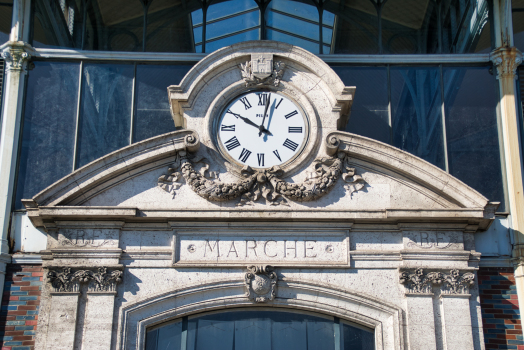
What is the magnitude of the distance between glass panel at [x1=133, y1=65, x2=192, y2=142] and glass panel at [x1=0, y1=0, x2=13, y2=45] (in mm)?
2261

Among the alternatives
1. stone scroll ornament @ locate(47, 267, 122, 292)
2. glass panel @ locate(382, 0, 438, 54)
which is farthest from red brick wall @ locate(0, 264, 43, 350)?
glass panel @ locate(382, 0, 438, 54)

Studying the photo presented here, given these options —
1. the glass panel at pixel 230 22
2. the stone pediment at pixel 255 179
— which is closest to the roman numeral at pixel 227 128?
the stone pediment at pixel 255 179

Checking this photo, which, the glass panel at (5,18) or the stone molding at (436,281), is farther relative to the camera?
the glass panel at (5,18)

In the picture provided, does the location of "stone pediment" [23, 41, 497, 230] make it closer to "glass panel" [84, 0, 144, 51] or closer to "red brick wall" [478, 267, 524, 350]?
"red brick wall" [478, 267, 524, 350]

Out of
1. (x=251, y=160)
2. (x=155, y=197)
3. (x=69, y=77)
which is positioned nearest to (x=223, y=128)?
(x=251, y=160)

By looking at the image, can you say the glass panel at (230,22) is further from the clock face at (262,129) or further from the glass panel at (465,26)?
the glass panel at (465,26)

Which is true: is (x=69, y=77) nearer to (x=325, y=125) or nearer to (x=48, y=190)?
(x=48, y=190)

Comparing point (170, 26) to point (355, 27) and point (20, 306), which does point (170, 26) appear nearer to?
point (355, 27)

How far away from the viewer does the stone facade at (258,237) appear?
10148mm

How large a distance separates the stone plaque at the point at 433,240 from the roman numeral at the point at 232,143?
2.74m

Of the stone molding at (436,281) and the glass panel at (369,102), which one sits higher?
the glass panel at (369,102)

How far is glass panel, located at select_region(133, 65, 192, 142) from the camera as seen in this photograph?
1202 centimetres

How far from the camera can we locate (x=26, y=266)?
10828mm

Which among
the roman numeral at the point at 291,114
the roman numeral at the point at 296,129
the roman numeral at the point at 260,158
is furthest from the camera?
the roman numeral at the point at 291,114
